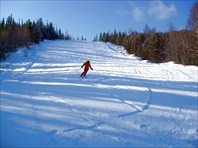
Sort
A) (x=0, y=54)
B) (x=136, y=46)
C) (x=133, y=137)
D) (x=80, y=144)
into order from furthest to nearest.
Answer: (x=136, y=46)
(x=0, y=54)
(x=133, y=137)
(x=80, y=144)

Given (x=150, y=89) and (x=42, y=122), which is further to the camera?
(x=150, y=89)

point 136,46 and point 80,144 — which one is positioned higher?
point 136,46

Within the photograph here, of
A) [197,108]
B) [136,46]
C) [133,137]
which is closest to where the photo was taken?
[133,137]

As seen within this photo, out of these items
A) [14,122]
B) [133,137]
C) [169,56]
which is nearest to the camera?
[133,137]

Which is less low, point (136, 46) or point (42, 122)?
point (136, 46)

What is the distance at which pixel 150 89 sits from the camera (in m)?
12.5

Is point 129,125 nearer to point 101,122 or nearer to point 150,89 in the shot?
point 101,122

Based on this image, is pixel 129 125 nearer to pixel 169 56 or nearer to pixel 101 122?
pixel 101 122

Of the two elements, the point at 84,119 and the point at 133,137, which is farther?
the point at 84,119

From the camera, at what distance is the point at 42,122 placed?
7172 millimetres

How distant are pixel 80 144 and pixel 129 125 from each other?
6.52 ft

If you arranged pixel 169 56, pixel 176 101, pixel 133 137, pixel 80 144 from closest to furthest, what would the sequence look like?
pixel 80 144, pixel 133 137, pixel 176 101, pixel 169 56

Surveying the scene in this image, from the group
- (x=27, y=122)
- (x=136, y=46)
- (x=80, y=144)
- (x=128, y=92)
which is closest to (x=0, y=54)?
(x=128, y=92)

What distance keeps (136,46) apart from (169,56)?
12.1 meters
